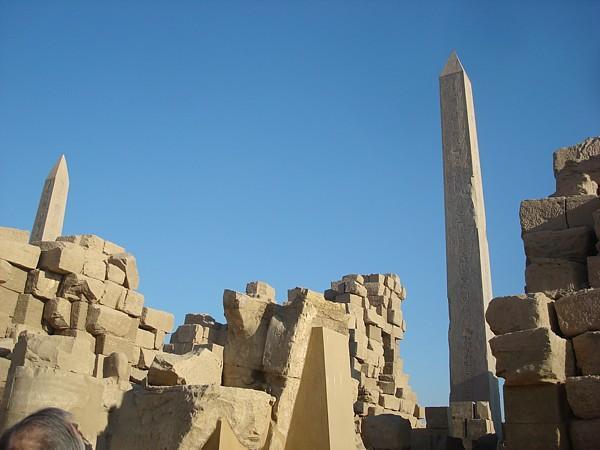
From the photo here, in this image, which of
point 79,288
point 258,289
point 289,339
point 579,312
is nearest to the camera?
point 289,339

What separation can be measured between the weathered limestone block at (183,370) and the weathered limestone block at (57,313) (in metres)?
4.99

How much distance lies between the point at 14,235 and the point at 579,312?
7194 millimetres

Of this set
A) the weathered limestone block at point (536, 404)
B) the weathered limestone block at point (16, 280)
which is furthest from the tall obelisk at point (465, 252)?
the weathered limestone block at point (16, 280)

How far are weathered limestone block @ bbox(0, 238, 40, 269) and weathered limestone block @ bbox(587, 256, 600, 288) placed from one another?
22.4 feet

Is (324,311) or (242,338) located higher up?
(324,311)

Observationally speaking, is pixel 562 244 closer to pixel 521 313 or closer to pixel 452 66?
pixel 521 313

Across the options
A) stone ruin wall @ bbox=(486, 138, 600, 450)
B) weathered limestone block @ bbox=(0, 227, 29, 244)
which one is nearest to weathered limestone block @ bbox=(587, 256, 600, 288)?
stone ruin wall @ bbox=(486, 138, 600, 450)

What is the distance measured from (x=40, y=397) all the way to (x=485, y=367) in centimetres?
709

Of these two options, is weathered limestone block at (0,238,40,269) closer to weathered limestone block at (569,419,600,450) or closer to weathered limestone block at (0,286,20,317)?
weathered limestone block at (0,286,20,317)

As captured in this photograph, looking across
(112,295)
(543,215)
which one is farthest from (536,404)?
(112,295)


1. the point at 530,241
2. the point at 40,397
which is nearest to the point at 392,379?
the point at 530,241

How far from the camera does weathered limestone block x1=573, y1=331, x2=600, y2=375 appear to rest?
4.90 m

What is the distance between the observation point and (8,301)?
8.45 meters

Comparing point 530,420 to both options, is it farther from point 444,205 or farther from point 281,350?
point 444,205
